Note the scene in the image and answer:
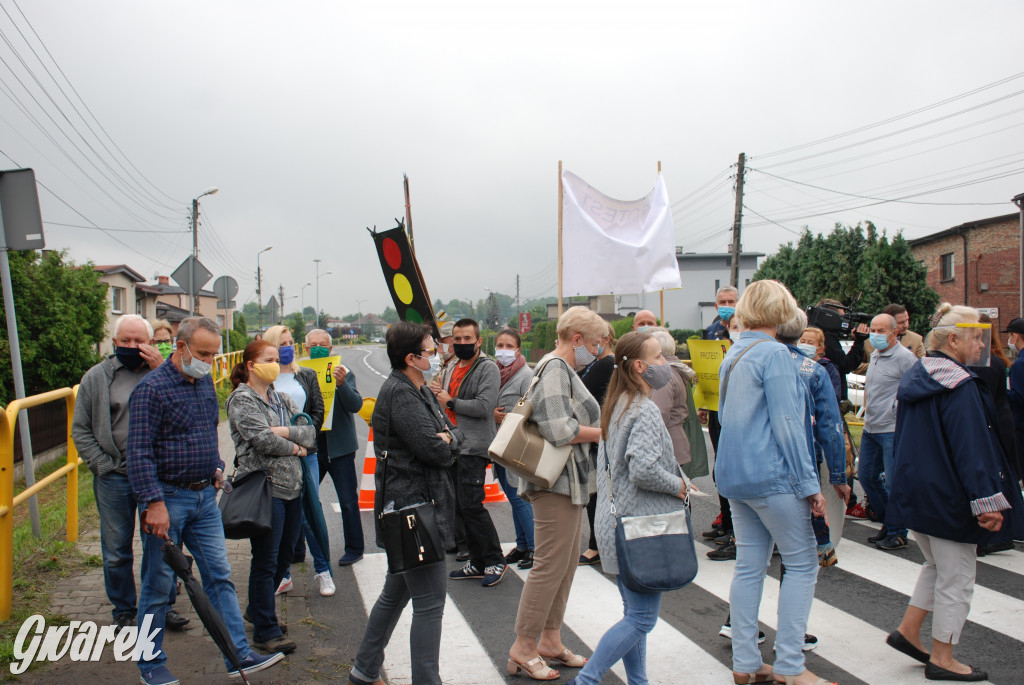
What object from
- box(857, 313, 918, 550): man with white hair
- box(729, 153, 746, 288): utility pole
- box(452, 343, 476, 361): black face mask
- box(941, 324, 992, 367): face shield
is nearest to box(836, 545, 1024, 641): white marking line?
box(857, 313, 918, 550): man with white hair

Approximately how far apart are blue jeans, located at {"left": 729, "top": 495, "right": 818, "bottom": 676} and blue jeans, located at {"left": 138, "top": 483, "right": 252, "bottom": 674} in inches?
104

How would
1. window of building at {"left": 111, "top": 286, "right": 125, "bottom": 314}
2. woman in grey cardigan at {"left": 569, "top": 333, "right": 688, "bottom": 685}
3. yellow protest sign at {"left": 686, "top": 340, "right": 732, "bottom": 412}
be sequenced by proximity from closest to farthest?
woman in grey cardigan at {"left": 569, "top": 333, "right": 688, "bottom": 685}
yellow protest sign at {"left": 686, "top": 340, "right": 732, "bottom": 412}
window of building at {"left": 111, "top": 286, "right": 125, "bottom": 314}

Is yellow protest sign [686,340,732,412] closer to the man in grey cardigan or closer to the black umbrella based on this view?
the man in grey cardigan

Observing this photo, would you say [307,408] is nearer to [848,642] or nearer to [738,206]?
[848,642]

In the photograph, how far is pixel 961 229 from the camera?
36.1 m

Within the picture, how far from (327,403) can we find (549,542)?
2574 millimetres

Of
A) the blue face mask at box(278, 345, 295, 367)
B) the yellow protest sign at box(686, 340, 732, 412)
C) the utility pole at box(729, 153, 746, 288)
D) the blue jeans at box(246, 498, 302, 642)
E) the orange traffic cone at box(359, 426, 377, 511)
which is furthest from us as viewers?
the utility pole at box(729, 153, 746, 288)

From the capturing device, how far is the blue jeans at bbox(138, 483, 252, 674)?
3.85 meters

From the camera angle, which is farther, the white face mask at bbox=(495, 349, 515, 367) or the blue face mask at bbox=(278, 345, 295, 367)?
the white face mask at bbox=(495, 349, 515, 367)

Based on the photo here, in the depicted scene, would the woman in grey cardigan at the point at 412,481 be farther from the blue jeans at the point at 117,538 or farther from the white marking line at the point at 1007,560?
the white marking line at the point at 1007,560

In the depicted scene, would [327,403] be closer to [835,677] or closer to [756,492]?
[756,492]

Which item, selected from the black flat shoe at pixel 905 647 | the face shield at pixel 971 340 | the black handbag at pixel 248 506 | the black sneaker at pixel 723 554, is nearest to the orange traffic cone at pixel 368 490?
the black handbag at pixel 248 506

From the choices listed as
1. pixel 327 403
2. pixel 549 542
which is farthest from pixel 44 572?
pixel 549 542

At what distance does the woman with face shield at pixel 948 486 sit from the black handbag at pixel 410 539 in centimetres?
246
